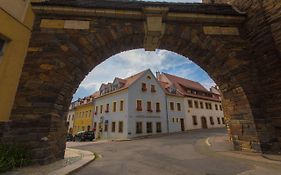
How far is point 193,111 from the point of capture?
2848 cm

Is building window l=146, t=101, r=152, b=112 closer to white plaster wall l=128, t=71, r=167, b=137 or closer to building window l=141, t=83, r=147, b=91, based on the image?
white plaster wall l=128, t=71, r=167, b=137

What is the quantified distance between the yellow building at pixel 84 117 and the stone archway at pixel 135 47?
2482cm

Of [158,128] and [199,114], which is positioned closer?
[158,128]

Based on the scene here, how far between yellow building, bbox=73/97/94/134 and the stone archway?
24.8 meters

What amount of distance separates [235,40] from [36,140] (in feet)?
23.8

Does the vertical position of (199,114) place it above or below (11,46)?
above

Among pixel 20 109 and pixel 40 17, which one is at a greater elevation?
pixel 40 17

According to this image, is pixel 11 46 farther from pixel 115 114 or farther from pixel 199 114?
pixel 199 114

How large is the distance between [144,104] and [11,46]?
19.4m

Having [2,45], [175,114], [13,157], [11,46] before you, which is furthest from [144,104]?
[13,157]

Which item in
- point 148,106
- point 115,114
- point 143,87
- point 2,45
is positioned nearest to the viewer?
point 2,45

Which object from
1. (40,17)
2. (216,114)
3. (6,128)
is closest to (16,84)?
(6,128)

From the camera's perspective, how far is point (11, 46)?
5.14 m

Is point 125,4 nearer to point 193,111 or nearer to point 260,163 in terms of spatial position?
point 260,163
